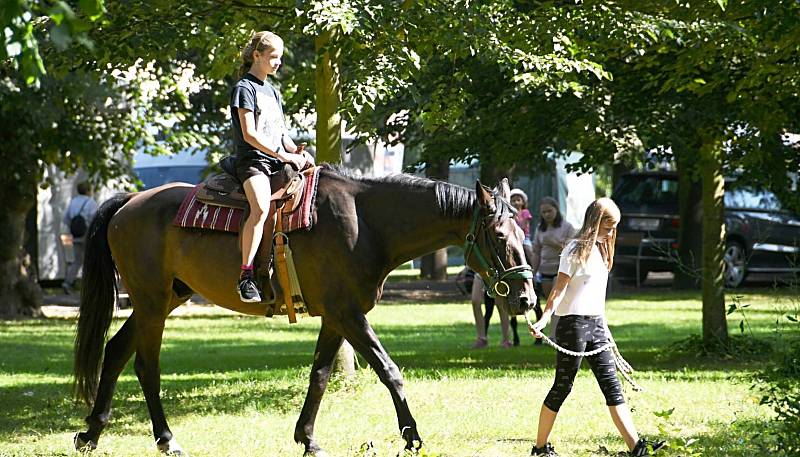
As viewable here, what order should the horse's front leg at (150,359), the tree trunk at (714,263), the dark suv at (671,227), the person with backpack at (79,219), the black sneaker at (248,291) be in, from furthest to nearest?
the dark suv at (671,227) → the person with backpack at (79,219) → the tree trunk at (714,263) → the horse's front leg at (150,359) → the black sneaker at (248,291)

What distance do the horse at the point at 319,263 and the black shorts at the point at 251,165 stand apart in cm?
37

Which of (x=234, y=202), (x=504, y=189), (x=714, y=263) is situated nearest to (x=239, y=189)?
(x=234, y=202)

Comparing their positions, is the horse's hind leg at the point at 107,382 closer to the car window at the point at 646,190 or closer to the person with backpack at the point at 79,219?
the person with backpack at the point at 79,219

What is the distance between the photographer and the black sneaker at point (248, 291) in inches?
285

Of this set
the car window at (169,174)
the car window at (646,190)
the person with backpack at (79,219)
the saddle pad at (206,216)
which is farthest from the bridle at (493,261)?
the car window at (169,174)

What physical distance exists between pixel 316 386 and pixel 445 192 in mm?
1508

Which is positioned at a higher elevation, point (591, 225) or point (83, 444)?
point (591, 225)

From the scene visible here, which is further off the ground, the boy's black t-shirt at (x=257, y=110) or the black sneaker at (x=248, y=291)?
the boy's black t-shirt at (x=257, y=110)

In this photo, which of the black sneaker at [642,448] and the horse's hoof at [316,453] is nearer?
the black sneaker at [642,448]

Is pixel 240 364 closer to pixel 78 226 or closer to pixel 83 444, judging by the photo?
pixel 83 444

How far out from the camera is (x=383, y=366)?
22.5ft

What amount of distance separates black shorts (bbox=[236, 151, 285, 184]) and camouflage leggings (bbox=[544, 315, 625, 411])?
204cm

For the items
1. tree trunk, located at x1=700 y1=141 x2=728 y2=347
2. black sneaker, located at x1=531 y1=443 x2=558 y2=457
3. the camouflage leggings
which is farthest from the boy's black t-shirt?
tree trunk, located at x1=700 y1=141 x2=728 y2=347

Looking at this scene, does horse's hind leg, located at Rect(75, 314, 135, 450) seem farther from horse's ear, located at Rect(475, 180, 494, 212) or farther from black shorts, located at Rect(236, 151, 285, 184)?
horse's ear, located at Rect(475, 180, 494, 212)
